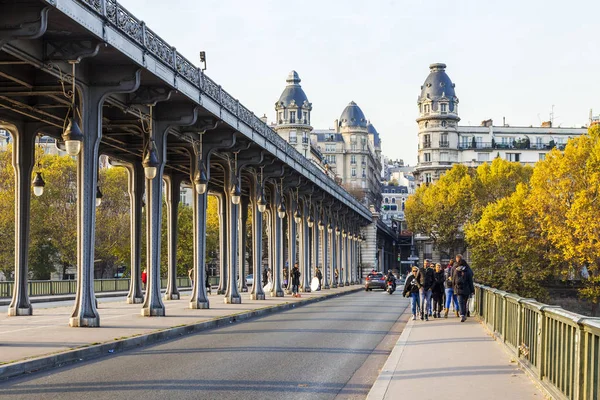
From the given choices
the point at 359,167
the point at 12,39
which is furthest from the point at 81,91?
the point at 359,167

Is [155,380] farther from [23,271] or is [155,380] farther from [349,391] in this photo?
[23,271]

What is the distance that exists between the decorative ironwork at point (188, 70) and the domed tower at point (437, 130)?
13463 cm

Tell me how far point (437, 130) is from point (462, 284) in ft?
460

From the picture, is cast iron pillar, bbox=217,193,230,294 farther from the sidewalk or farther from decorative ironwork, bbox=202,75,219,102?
the sidewalk

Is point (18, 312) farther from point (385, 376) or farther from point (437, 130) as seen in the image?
point (437, 130)

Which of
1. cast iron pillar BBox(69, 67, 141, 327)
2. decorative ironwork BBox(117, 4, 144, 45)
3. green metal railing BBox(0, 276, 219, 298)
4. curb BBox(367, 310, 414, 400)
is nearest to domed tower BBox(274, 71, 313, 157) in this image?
green metal railing BBox(0, 276, 219, 298)

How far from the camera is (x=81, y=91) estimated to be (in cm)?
2281

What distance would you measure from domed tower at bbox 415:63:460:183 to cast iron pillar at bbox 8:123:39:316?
451 ft

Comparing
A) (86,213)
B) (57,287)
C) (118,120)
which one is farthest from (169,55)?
(57,287)

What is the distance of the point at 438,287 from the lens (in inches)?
1126

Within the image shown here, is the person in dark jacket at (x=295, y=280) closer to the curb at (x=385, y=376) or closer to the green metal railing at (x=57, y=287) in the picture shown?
the green metal railing at (x=57, y=287)

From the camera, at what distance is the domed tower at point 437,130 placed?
163250mm

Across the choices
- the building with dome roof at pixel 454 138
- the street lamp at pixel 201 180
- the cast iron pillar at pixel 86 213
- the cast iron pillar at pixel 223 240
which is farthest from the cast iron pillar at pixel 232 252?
the building with dome roof at pixel 454 138

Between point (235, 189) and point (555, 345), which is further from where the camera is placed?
point (235, 189)
